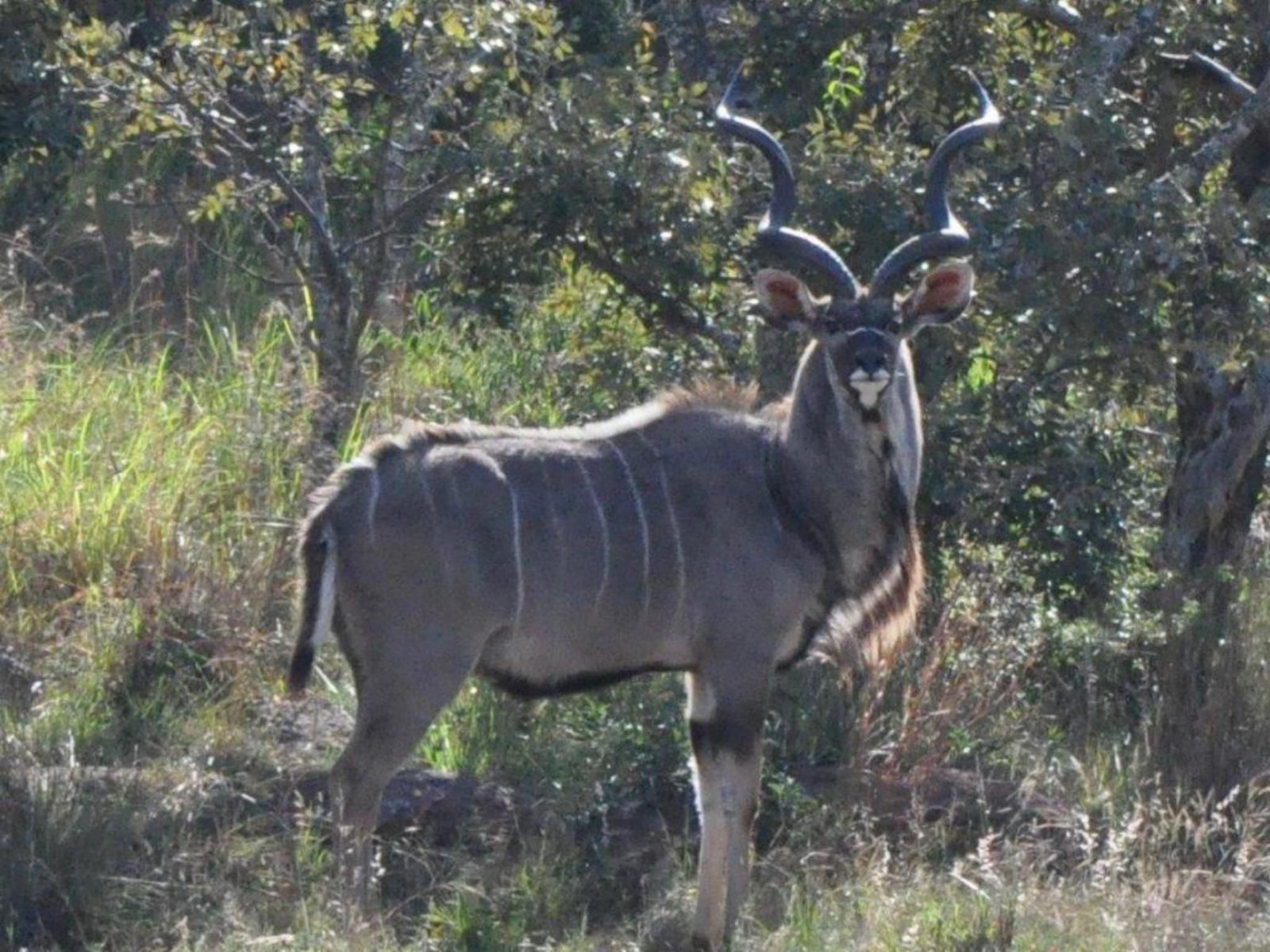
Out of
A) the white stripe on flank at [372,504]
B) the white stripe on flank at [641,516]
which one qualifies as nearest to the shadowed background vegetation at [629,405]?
the white stripe on flank at [641,516]

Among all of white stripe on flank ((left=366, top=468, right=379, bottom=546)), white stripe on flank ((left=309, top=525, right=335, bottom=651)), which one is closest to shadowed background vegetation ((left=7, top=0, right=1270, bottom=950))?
white stripe on flank ((left=309, top=525, right=335, bottom=651))

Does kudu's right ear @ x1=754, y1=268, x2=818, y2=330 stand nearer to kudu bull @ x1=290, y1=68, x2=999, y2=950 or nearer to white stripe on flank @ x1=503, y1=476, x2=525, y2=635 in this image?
kudu bull @ x1=290, y1=68, x2=999, y2=950

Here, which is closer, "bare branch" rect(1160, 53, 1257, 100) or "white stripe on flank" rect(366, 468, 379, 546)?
"white stripe on flank" rect(366, 468, 379, 546)

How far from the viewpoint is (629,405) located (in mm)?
5930

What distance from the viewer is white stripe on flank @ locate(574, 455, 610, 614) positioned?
464 centimetres

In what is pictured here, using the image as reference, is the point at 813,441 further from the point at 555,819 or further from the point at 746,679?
the point at 555,819

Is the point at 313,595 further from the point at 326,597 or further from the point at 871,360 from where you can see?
the point at 871,360

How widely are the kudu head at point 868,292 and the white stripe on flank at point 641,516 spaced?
0.47 meters

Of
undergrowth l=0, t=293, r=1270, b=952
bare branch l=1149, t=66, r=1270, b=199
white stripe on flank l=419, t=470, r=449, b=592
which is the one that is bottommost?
undergrowth l=0, t=293, r=1270, b=952

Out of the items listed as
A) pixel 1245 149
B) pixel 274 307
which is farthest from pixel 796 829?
pixel 274 307

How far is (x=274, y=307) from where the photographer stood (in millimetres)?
7637

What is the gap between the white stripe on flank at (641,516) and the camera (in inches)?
184

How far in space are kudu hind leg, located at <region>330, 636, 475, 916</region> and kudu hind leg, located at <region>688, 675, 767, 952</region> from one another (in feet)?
1.95

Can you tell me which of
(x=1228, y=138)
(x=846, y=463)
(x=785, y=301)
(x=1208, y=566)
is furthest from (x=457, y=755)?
(x=1228, y=138)
